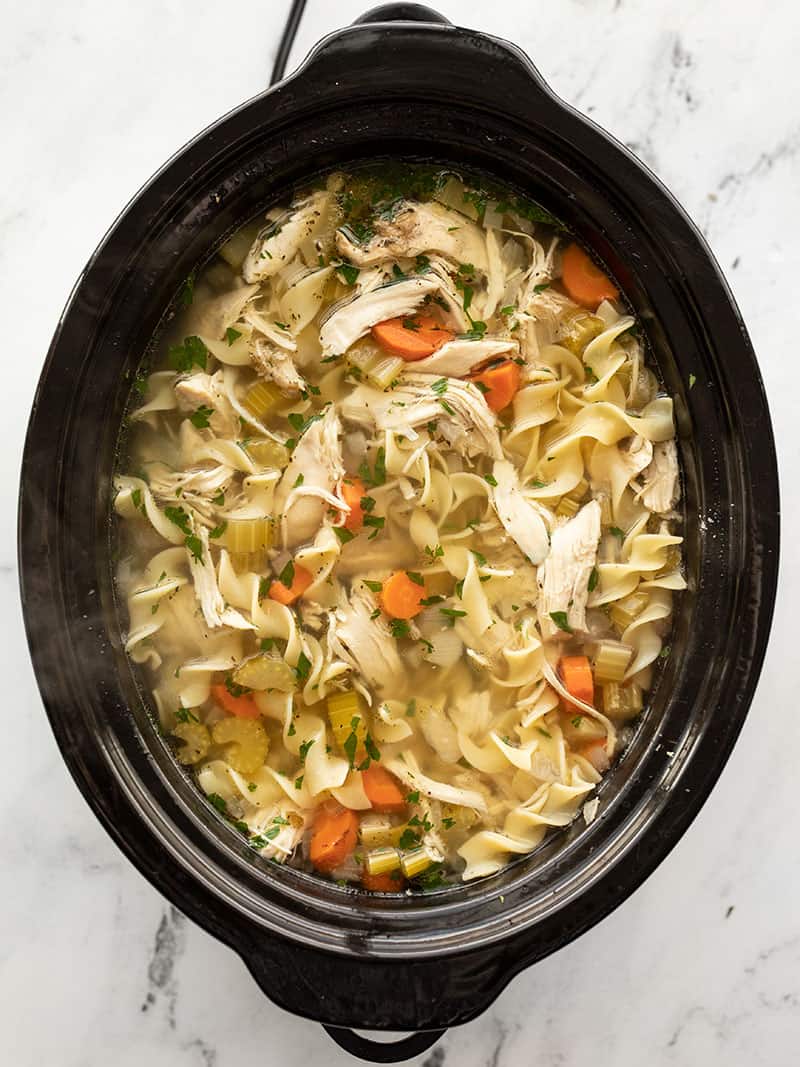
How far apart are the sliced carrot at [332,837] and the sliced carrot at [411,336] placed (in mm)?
1414

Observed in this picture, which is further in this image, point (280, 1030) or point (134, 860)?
point (280, 1030)

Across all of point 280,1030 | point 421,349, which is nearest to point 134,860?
point 280,1030

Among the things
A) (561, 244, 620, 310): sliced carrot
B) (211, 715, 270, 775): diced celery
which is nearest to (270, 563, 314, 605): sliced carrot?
(211, 715, 270, 775): diced celery

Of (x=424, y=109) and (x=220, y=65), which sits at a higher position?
(x=220, y=65)

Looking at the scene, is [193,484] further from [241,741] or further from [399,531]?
[241,741]

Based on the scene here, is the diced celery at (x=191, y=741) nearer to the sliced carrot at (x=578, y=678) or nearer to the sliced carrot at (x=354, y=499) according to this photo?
the sliced carrot at (x=354, y=499)

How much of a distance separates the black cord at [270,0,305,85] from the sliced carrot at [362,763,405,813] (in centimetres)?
229

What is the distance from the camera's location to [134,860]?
266cm

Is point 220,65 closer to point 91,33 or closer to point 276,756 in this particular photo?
point 91,33

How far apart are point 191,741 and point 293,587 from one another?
56cm

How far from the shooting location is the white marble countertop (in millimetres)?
3227

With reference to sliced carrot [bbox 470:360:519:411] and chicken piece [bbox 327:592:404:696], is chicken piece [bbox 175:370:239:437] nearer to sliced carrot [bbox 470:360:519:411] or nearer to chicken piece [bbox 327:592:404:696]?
chicken piece [bbox 327:592:404:696]

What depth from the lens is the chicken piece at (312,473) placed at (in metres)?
2.90

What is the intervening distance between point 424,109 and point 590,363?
888mm
